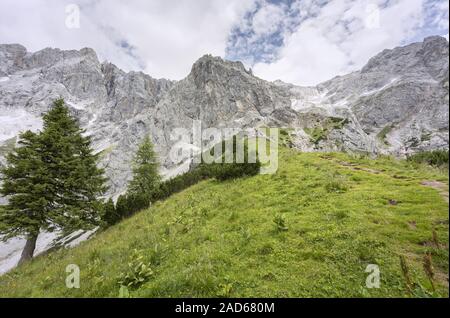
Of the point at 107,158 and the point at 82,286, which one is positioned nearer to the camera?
the point at 82,286

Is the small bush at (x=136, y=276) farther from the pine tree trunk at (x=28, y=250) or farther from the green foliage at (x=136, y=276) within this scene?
the pine tree trunk at (x=28, y=250)

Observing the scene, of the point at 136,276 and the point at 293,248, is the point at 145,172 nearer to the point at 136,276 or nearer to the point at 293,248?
the point at 136,276

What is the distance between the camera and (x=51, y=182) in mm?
18453

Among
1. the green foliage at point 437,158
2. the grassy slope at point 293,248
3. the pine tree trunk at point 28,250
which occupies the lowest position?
the pine tree trunk at point 28,250

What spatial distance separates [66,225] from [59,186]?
321cm

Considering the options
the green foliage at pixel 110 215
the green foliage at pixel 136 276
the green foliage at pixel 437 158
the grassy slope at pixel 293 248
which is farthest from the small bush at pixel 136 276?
the green foliage at pixel 110 215

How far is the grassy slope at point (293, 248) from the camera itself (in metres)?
6.45

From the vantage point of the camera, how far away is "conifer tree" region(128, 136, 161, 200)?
35688mm

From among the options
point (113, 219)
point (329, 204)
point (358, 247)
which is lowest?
point (113, 219)

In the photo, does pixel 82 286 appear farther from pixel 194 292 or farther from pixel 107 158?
pixel 107 158

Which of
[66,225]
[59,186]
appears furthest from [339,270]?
[59,186]

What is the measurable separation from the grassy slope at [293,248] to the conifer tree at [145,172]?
2264 centimetres

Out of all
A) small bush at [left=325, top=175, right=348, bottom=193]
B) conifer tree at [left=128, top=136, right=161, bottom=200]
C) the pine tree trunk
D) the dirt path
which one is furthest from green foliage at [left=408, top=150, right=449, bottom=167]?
conifer tree at [left=128, top=136, right=161, bottom=200]
